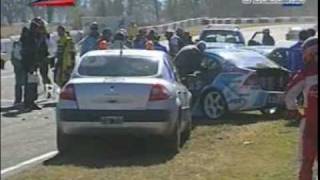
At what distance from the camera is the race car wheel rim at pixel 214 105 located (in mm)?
14117

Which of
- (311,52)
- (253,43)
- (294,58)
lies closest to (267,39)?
(294,58)

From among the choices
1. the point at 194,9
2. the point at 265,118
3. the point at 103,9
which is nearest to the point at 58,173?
the point at 103,9

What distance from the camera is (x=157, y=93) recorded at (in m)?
9.88

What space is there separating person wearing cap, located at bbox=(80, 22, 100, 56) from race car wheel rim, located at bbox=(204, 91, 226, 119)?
3.49 meters

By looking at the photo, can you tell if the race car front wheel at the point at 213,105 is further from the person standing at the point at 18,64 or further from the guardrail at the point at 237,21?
the person standing at the point at 18,64

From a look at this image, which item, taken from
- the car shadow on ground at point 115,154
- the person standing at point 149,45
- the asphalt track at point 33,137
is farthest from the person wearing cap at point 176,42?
the car shadow on ground at point 115,154

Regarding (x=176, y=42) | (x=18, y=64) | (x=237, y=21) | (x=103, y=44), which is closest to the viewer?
(x=18, y=64)

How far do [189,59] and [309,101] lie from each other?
6.16 m

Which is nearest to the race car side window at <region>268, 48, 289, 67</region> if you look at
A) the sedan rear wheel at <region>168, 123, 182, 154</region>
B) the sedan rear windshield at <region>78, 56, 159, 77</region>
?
the sedan rear windshield at <region>78, 56, 159, 77</region>

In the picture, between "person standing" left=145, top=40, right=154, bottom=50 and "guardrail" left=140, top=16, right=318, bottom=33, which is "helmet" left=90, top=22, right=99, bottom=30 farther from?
"person standing" left=145, top=40, right=154, bottom=50

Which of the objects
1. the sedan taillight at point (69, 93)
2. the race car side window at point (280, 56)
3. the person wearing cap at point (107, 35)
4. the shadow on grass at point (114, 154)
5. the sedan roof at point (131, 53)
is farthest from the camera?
the race car side window at point (280, 56)

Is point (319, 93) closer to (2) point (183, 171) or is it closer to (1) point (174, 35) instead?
(2) point (183, 171)

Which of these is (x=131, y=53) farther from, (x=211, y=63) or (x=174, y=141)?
(x=211, y=63)

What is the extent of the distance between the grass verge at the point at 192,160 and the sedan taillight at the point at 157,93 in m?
Answer: 0.69
